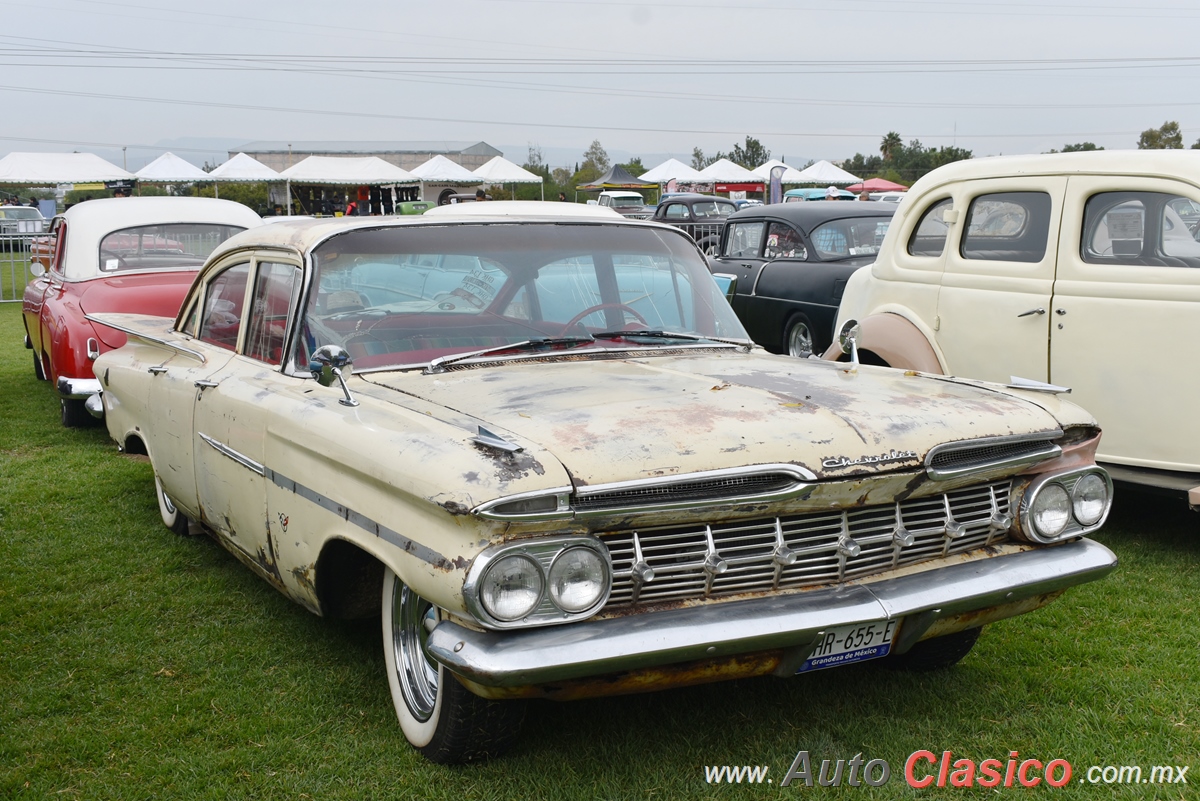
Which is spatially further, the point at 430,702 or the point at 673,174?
the point at 673,174

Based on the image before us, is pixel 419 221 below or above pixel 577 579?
above

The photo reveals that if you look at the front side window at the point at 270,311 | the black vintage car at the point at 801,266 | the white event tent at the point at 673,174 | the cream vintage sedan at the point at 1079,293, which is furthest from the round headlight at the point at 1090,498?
the white event tent at the point at 673,174

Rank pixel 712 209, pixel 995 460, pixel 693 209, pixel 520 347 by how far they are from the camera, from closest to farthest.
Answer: pixel 995 460 < pixel 520 347 < pixel 693 209 < pixel 712 209

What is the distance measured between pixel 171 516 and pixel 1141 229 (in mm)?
4953

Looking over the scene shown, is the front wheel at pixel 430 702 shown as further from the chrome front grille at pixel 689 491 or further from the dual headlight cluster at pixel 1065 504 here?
the dual headlight cluster at pixel 1065 504

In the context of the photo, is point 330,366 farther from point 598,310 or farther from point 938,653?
point 938,653

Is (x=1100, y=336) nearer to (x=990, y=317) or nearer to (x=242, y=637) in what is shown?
(x=990, y=317)

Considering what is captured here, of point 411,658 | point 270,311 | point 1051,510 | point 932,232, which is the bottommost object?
point 411,658

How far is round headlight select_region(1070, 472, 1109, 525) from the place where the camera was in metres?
3.26

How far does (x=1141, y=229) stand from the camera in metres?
5.14

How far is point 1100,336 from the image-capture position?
5129mm

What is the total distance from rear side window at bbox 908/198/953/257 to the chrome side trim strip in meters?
4.12

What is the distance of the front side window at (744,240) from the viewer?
10.8 meters

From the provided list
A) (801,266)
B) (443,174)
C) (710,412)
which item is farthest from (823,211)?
(443,174)
